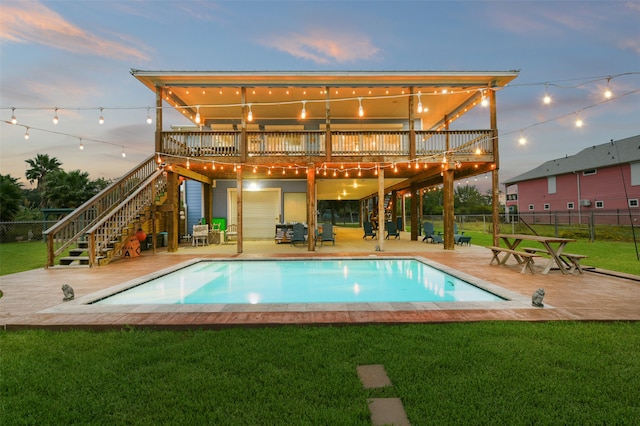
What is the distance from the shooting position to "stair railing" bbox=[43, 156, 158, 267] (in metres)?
8.55

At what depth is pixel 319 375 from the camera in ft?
8.39

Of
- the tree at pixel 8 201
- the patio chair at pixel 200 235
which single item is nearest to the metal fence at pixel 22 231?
the tree at pixel 8 201

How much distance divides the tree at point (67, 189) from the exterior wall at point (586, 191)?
36418mm

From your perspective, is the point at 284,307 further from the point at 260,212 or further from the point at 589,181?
the point at 589,181

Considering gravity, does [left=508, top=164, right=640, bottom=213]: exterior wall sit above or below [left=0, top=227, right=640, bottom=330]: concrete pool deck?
above

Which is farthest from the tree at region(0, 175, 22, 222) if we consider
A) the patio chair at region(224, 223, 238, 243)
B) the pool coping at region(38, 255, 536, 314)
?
the pool coping at region(38, 255, 536, 314)

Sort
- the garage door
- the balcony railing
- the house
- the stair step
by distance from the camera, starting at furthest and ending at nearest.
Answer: the garage door, the balcony railing, the house, the stair step

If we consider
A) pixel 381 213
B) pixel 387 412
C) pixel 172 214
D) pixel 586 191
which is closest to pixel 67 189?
pixel 172 214

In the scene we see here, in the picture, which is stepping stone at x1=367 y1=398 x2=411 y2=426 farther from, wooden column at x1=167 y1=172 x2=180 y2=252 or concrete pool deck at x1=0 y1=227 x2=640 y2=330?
wooden column at x1=167 y1=172 x2=180 y2=252

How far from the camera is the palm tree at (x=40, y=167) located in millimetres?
26744

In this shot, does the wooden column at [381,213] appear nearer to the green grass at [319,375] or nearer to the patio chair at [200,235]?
the green grass at [319,375]

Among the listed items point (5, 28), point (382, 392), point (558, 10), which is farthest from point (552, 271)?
point (5, 28)

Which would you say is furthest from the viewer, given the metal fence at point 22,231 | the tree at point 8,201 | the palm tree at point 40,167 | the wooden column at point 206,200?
the palm tree at point 40,167

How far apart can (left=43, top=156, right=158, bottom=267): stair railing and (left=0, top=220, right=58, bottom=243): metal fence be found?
27.4 feet
